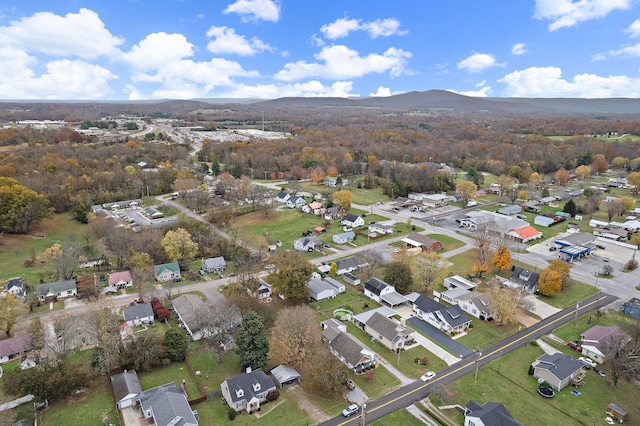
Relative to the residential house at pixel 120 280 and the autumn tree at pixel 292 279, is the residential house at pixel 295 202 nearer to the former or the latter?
the residential house at pixel 120 280

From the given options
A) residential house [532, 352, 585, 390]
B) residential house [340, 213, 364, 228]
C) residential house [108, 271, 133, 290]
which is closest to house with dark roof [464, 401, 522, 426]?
residential house [532, 352, 585, 390]

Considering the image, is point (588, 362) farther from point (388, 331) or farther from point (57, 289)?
point (57, 289)

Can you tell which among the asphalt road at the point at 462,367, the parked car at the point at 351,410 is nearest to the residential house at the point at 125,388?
the asphalt road at the point at 462,367

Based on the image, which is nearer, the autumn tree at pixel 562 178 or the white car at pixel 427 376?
the white car at pixel 427 376

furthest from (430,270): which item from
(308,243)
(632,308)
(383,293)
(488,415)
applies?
(632,308)

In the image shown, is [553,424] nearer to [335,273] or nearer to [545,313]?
[545,313]

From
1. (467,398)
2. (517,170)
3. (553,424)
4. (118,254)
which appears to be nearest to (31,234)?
(118,254)

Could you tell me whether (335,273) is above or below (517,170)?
below
